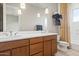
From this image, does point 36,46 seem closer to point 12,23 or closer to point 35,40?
point 35,40

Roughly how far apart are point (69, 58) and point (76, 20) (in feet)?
1.76

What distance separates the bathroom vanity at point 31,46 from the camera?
1511 millimetres

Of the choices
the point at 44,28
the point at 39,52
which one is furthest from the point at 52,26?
the point at 39,52

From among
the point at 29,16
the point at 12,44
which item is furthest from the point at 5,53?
the point at 29,16

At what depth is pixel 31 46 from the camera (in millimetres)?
1675

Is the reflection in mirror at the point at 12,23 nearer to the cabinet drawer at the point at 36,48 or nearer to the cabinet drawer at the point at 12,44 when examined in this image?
the cabinet drawer at the point at 12,44

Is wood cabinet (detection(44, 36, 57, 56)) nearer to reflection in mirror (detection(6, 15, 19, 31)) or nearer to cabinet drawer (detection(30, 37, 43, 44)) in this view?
cabinet drawer (detection(30, 37, 43, 44))

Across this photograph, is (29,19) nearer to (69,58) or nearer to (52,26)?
(52,26)

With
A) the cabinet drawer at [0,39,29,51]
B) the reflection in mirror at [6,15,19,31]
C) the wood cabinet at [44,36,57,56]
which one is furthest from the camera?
the wood cabinet at [44,36,57,56]

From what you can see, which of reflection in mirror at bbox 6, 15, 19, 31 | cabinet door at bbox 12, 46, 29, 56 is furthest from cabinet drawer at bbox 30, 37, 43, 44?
reflection in mirror at bbox 6, 15, 19, 31

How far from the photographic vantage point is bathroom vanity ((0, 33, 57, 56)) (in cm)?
151

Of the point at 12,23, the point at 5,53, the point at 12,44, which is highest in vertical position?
the point at 12,23

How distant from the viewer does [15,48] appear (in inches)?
61.5

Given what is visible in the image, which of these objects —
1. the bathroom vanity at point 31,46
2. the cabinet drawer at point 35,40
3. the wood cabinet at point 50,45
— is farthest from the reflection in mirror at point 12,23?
the wood cabinet at point 50,45
